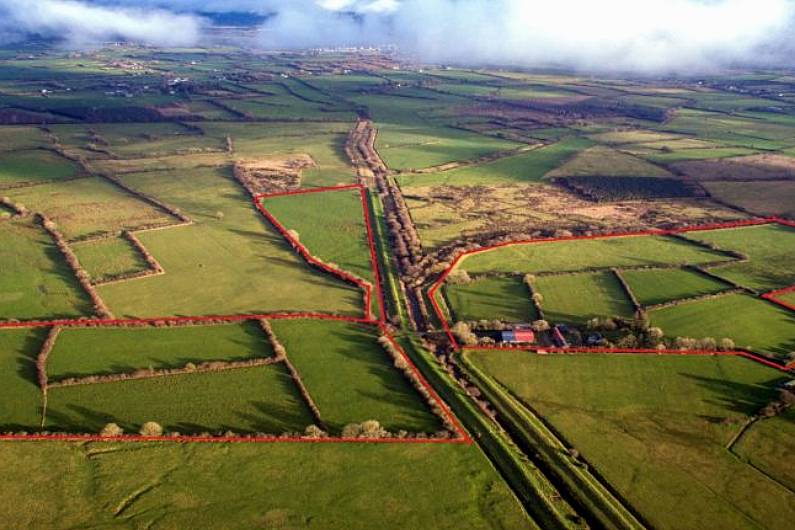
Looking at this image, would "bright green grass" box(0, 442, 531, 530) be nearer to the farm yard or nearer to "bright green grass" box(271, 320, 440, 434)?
the farm yard

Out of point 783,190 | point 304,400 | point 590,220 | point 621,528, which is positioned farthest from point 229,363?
point 783,190

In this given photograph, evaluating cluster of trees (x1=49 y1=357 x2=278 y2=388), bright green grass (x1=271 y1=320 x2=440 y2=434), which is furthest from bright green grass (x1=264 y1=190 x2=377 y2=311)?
cluster of trees (x1=49 y1=357 x2=278 y2=388)

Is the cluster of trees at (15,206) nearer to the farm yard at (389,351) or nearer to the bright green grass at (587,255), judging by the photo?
the farm yard at (389,351)

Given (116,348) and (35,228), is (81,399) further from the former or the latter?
(35,228)

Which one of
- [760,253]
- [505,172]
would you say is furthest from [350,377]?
[505,172]

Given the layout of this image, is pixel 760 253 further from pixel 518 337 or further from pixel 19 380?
pixel 19 380
